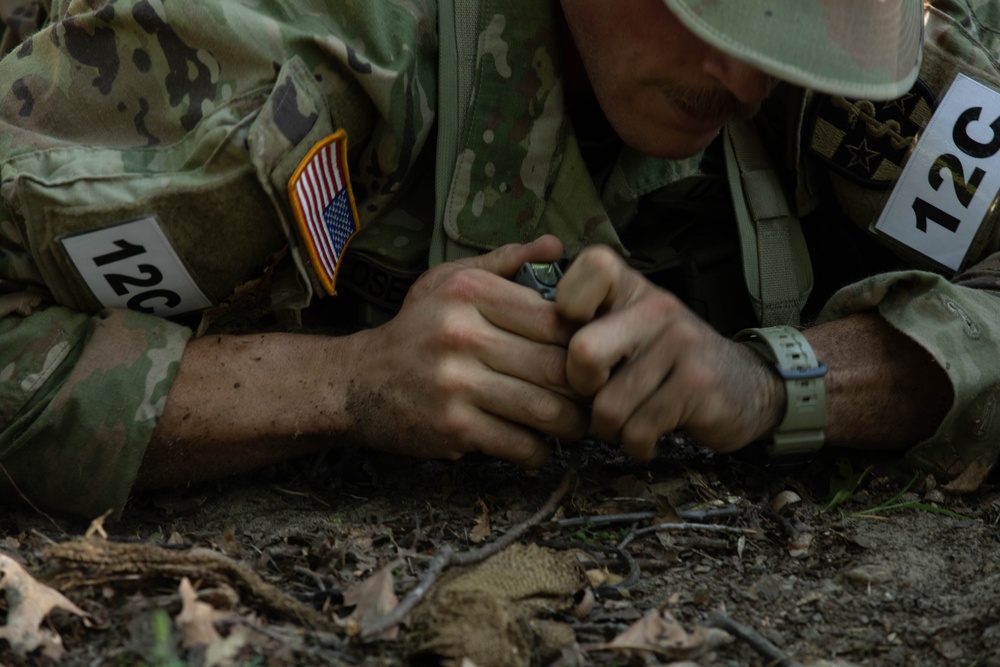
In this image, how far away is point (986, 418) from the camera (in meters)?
2.01

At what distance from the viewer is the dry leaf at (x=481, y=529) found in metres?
1.75

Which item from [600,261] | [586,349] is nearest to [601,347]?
[586,349]

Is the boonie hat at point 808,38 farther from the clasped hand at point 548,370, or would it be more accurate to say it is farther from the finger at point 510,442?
the finger at point 510,442

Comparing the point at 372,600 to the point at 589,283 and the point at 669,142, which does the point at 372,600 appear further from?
the point at 669,142

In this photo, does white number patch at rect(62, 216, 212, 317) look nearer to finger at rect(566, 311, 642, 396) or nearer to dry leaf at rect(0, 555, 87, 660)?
dry leaf at rect(0, 555, 87, 660)

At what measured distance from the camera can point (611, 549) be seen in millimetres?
1704

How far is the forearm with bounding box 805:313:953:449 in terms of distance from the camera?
6.60 feet

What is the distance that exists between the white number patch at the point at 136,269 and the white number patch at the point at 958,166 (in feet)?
5.02

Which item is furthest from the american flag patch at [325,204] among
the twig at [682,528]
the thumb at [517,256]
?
the twig at [682,528]

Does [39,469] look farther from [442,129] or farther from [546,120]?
[546,120]

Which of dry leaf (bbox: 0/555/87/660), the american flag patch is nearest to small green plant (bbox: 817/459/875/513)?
the american flag patch

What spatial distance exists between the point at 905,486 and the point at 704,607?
721mm

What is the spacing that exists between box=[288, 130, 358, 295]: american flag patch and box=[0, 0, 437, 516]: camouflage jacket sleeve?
23mm

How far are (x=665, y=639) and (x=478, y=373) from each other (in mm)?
597
